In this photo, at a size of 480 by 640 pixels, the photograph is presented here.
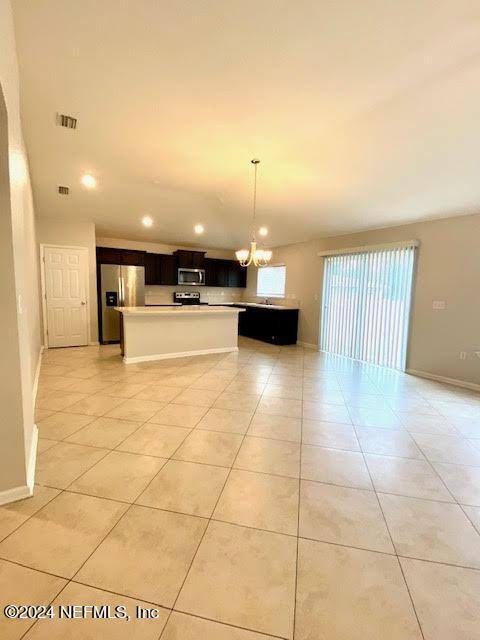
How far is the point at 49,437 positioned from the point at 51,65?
297cm

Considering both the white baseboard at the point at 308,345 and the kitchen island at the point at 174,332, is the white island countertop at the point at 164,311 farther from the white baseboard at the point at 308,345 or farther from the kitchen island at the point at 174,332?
the white baseboard at the point at 308,345

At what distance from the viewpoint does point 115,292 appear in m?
6.34

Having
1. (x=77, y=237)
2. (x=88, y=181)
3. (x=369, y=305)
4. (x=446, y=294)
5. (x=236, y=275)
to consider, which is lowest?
(x=369, y=305)

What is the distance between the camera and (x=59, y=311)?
5.80m

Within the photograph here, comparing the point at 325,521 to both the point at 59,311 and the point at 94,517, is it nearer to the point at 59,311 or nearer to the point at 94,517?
the point at 94,517

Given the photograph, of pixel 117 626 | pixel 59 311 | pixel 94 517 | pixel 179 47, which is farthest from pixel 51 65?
pixel 59 311

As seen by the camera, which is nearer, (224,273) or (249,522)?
(249,522)

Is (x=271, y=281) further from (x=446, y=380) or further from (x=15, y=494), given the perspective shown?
(x=15, y=494)

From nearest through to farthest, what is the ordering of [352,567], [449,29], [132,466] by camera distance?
[352,567]
[449,29]
[132,466]

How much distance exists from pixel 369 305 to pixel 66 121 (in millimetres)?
5186

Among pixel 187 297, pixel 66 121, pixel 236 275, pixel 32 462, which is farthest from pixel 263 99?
pixel 236 275

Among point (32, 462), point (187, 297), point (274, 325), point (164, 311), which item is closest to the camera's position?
point (32, 462)

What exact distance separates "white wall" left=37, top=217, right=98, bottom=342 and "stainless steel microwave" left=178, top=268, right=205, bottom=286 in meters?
2.08

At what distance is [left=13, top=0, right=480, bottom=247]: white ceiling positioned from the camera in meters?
1.74
